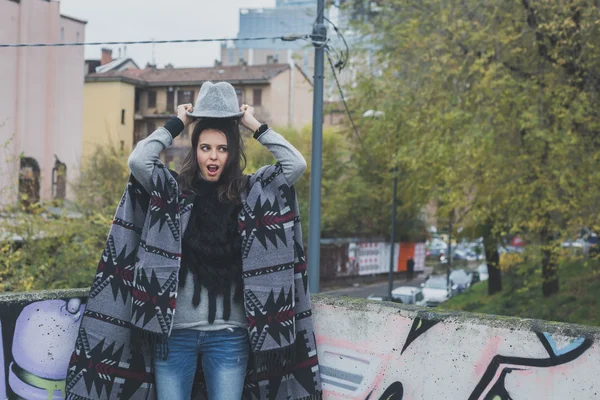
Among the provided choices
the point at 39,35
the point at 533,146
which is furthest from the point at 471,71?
the point at 39,35

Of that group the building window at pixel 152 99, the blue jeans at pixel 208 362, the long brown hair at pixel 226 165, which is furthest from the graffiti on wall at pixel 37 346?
the building window at pixel 152 99

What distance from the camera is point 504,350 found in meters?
3.26

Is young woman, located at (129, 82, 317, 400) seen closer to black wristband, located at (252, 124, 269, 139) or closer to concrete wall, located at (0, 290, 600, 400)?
black wristband, located at (252, 124, 269, 139)

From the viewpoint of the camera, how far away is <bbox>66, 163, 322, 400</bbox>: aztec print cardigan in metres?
3.25

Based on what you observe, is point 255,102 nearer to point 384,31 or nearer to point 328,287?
point 328,287

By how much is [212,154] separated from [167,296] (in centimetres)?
62

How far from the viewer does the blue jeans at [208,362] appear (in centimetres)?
328

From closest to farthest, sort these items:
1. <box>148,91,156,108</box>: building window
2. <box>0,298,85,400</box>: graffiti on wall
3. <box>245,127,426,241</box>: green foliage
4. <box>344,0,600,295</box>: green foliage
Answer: <box>0,298,85,400</box>: graffiti on wall → <box>344,0,600,295</box>: green foliage → <box>245,127,426,241</box>: green foliage → <box>148,91,156,108</box>: building window

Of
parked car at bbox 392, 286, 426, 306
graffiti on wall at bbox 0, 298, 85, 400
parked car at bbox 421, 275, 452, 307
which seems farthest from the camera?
parked car at bbox 421, 275, 452, 307

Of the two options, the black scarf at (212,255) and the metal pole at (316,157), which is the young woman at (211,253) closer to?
the black scarf at (212,255)

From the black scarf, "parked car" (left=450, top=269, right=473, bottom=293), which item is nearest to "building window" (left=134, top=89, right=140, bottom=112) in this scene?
"parked car" (left=450, top=269, right=473, bottom=293)

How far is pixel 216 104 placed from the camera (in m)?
3.41

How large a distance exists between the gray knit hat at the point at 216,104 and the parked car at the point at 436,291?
77.4 ft

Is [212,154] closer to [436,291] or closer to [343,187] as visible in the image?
[436,291]
